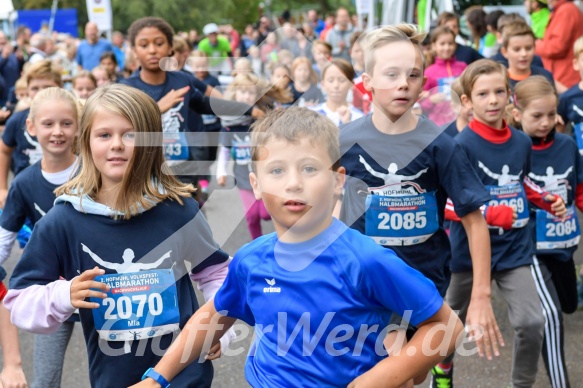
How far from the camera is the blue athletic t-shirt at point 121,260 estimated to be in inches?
114

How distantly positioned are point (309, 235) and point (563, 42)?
6.75 metres

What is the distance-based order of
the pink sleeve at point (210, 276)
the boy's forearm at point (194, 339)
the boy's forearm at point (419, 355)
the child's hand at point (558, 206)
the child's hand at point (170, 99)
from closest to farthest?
1. the boy's forearm at point (419, 355)
2. the boy's forearm at point (194, 339)
3. the pink sleeve at point (210, 276)
4. the child's hand at point (558, 206)
5. the child's hand at point (170, 99)

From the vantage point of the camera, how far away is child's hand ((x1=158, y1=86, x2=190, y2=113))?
5648mm

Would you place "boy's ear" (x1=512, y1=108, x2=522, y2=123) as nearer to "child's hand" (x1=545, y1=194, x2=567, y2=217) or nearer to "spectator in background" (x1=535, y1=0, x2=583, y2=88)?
"child's hand" (x1=545, y1=194, x2=567, y2=217)

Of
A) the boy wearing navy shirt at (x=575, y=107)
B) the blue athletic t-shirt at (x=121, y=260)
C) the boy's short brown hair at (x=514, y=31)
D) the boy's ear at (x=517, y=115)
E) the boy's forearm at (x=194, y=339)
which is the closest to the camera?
the boy's forearm at (x=194, y=339)

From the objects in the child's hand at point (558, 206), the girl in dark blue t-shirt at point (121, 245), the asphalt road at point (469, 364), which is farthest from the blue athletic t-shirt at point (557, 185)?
the girl in dark blue t-shirt at point (121, 245)

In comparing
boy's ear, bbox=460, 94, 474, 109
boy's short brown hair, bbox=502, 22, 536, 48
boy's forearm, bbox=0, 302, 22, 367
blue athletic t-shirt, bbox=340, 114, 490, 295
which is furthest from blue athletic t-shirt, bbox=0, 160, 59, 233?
boy's short brown hair, bbox=502, 22, 536, 48

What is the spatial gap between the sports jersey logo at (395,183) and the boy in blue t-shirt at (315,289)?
3.28 feet

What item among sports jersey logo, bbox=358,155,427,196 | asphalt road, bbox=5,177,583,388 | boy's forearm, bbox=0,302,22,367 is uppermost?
sports jersey logo, bbox=358,155,427,196

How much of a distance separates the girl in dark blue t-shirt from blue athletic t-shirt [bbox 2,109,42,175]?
266cm

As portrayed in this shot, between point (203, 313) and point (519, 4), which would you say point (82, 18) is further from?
point (203, 313)

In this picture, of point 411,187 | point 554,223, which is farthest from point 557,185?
point 411,187

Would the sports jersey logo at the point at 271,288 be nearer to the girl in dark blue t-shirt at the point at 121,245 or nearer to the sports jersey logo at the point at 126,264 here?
the girl in dark blue t-shirt at the point at 121,245

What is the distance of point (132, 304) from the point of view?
2.93m
